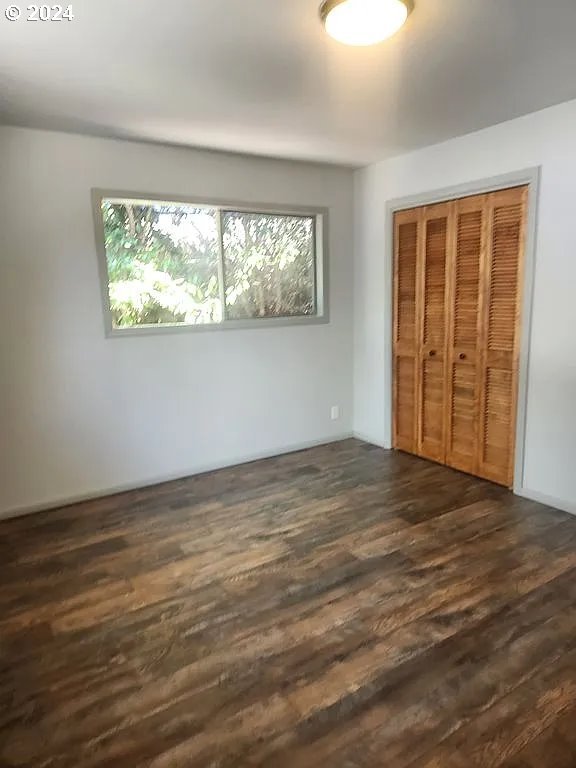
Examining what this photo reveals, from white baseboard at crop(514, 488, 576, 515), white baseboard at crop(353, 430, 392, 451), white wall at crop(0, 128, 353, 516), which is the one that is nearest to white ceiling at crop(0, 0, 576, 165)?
white wall at crop(0, 128, 353, 516)

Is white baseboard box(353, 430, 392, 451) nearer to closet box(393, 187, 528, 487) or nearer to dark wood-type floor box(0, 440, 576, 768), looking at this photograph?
closet box(393, 187, 528, 487)

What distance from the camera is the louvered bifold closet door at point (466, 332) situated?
3668mm

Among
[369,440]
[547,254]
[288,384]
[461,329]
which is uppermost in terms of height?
[547,254]

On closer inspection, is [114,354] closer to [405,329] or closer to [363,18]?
[405,329]

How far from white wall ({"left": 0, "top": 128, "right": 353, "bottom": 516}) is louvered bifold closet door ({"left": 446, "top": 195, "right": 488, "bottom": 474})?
117 centimetres

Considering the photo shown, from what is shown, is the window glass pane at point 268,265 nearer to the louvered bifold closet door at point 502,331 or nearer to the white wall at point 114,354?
the white wall at point 114,354

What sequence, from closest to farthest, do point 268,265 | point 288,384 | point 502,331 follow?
point 502,331
point 268,265
point 288,384

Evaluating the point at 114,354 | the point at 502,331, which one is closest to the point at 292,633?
the point at 114,354

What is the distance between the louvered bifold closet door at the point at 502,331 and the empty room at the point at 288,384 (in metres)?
0.02

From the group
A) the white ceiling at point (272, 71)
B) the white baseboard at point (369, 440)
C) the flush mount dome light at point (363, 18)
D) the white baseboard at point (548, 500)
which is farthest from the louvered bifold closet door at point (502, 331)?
the flush mount dome light at point (363, 18)

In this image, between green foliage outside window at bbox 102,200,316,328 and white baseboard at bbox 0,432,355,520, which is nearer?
white baseboard at bbox 0,432,355,520

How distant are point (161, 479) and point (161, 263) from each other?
1.66m

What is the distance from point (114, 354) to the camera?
3.69 m

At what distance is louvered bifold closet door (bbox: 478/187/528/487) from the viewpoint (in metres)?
3.43
